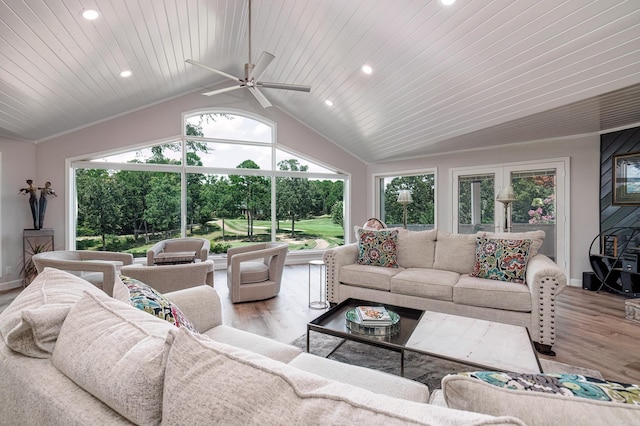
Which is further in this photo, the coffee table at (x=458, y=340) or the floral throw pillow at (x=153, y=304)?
the coffee table at (x=458, y=340)

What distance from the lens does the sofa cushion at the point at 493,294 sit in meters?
2.81

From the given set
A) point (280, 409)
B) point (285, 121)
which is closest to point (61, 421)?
point (280, 409)

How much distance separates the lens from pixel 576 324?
3299 millimetres

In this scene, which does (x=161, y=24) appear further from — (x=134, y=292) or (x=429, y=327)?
(x=429, y=327)

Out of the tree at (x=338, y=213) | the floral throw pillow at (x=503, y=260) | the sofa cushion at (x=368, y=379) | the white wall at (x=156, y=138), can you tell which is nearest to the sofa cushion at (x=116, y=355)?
the sofa cushion at (x=368, y=379)

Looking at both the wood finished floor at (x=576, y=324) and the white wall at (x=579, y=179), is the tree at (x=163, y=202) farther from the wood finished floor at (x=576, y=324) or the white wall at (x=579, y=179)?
the white wall at (x=579, y=179)

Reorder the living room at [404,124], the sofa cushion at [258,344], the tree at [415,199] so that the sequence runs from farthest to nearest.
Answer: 1. the tree at [415,199]
2. the living room at [404,124]
3. the sofa cushion at [258,344]

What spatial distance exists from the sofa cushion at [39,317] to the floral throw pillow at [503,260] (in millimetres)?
3375

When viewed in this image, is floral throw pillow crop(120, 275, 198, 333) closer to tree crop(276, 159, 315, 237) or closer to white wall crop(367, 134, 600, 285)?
tree crop(276, 159, 315, 237)

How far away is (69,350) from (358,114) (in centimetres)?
527

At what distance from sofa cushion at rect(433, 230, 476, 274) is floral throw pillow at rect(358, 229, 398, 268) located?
51cm

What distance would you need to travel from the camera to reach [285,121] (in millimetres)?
6906

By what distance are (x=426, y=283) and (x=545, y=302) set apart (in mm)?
1001

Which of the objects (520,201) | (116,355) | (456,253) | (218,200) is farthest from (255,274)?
(520,201)
